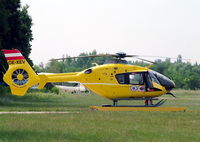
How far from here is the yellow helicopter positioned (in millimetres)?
34750

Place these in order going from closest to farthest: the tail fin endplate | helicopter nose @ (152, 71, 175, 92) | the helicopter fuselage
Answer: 1. the tail fin endplate
2. the helicopter fuselage
3. helicopter nose @ (152, 71, 175, 92)

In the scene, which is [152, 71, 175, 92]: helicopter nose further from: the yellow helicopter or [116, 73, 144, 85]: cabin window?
[116, 73, 144, 85]: cabin window

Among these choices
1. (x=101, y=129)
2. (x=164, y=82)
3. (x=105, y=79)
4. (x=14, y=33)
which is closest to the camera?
(x=101, y=129)

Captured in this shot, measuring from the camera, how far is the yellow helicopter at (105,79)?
34.8 metres

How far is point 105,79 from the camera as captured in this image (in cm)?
3500

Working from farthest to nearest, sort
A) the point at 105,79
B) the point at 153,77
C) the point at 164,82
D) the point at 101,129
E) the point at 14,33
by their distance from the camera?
1. the point at 14,33
2. the point at 164,82
3. the point at 153,77
4. the point at 105,79
5. the point at 101,129

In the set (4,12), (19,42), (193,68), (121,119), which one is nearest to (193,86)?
(193,68)

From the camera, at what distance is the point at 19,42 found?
173 feet

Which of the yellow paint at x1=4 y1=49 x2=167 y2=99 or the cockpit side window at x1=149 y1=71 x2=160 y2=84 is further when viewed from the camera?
the cockpit side window at x1=149 y1=71 x2=160 y2=84

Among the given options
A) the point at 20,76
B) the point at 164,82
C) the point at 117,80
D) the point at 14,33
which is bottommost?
the point at 164,82

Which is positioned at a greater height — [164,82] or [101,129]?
[164,82]

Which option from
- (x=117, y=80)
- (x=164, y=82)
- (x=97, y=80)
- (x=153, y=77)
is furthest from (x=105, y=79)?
(x=164, y=82)

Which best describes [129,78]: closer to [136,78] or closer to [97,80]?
[136,78]

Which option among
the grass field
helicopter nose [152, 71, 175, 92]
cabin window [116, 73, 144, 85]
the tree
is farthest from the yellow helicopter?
the tree
